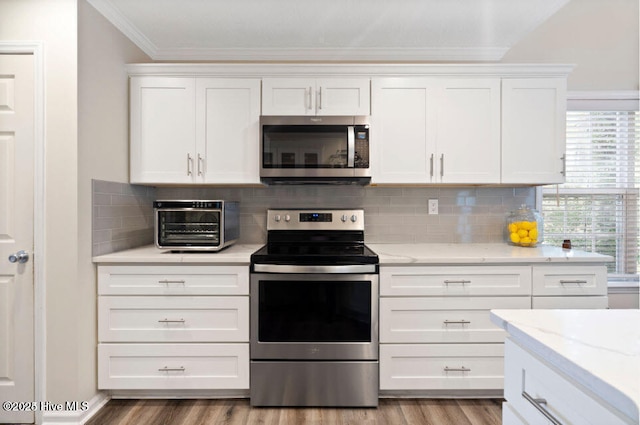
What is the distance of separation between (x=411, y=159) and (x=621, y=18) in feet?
6.50

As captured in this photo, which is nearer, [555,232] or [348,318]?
[348,318]

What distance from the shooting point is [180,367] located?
6.93 feet

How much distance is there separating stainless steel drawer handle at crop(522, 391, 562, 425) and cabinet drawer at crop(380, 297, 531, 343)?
1276 mm

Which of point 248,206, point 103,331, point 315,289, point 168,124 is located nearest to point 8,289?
point 103,331

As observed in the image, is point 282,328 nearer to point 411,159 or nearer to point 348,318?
point 348,318

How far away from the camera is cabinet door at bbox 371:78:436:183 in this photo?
2410 millimetres

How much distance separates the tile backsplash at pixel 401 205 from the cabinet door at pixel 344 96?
593 mm

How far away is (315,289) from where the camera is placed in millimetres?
2082

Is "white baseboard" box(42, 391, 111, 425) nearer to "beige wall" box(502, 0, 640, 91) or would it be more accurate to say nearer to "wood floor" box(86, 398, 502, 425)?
"wood floor" box(86, 398, 502, 425)

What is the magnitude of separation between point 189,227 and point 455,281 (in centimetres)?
162

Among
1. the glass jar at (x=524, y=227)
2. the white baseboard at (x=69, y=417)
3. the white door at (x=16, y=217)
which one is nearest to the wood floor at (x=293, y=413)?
the white baseboard at (x=69, y=417)

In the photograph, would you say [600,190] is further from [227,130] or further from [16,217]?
[16,217]

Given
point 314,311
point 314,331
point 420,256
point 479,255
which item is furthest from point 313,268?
point 479,255

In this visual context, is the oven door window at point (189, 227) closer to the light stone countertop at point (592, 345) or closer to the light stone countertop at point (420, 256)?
the light stone countertop at point (420, 256)
